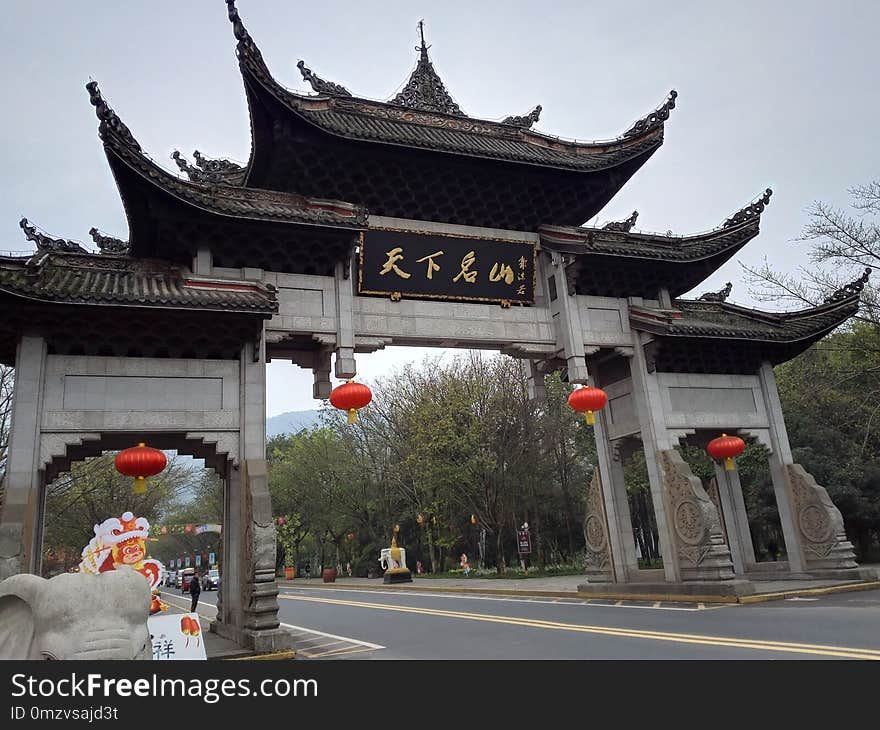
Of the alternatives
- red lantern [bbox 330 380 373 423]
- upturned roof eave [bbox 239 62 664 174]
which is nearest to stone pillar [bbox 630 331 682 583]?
upturned roof eave [bbox 239 62 664 174]

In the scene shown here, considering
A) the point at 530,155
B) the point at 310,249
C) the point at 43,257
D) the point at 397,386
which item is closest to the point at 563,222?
the point at 530,155

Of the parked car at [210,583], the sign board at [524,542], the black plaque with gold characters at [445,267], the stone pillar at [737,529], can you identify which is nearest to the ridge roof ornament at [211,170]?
the black plaque with gold characters at [445,267]

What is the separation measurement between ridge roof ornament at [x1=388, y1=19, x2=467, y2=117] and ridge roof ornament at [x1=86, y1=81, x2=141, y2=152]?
6.53 metres

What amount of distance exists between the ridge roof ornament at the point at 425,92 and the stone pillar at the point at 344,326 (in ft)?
17.4

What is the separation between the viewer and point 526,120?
15.7 metres

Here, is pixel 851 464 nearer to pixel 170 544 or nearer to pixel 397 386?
pixel 397 386

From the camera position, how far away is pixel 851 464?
2080 centimetres

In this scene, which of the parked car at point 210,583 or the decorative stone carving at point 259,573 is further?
the parked car at point 210,583

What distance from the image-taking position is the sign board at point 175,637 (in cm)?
574

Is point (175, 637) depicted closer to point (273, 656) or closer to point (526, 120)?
point (273, 656)

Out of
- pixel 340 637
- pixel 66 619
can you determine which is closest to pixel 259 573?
pixel 340 637

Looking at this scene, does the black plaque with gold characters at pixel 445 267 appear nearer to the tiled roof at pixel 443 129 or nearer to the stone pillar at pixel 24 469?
the tiled roof at pixel 443 129

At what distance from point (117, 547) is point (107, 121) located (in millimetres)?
7030

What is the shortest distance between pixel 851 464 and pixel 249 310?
2017 cm
